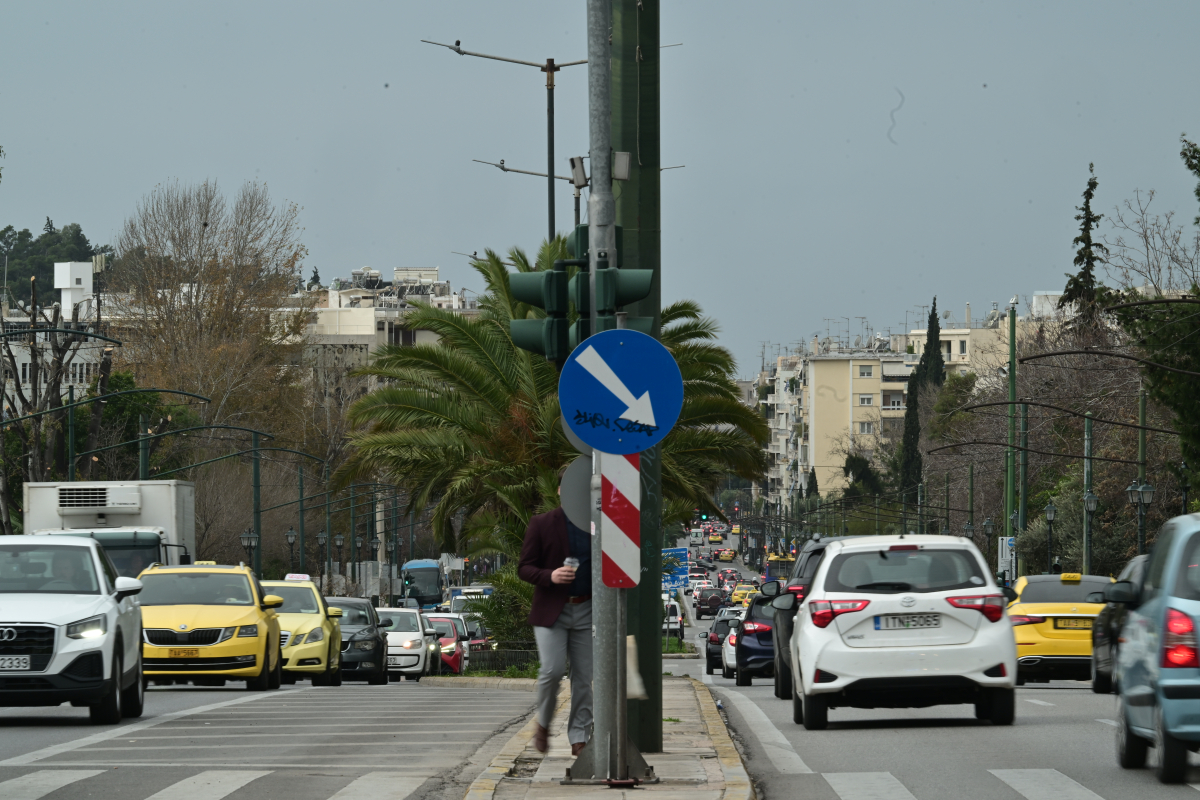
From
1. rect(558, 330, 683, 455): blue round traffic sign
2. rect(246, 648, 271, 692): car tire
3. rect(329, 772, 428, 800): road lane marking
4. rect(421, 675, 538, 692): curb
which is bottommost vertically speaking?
rect(421, 675, 538, 692): curb

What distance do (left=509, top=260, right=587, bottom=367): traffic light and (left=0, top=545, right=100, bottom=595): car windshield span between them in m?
7.02

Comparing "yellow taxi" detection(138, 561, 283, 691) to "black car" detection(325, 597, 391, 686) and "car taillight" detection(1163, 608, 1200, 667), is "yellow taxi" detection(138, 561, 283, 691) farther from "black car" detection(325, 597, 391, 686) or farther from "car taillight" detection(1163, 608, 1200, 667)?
"car taillight" detection(1163, 608, 1200, 667)

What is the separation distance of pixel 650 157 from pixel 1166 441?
4847 cm

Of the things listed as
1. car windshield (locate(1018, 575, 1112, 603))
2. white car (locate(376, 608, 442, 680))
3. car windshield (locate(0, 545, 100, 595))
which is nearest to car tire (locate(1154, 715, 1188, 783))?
car windshield (locate(0, 545, 100, 595))

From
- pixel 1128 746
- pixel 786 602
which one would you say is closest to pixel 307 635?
pixel 786 602

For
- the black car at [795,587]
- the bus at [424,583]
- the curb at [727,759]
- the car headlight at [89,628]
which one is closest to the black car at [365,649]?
the black car at [795,587]

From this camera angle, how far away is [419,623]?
3619cm

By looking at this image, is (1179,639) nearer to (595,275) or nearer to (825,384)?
(595,275)

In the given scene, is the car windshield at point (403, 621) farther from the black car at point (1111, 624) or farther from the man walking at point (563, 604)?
the man walking at point (563, 604)

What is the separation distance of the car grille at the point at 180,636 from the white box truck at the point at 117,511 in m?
8.33

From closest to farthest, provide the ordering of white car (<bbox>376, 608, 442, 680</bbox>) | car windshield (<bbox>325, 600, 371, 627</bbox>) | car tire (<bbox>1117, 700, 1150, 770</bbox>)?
car tire (<bbox>1117, 700, 1150, 770</bbox>) < car windshield (<bbox>325, 600, 371, 627</bbox>) < white car (<bbox>376, 608, 442, 680</bbox>)

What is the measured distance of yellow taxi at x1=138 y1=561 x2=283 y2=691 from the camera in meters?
22.1

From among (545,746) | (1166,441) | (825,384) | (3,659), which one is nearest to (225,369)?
(1166,441)

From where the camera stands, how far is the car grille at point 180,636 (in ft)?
72.5
